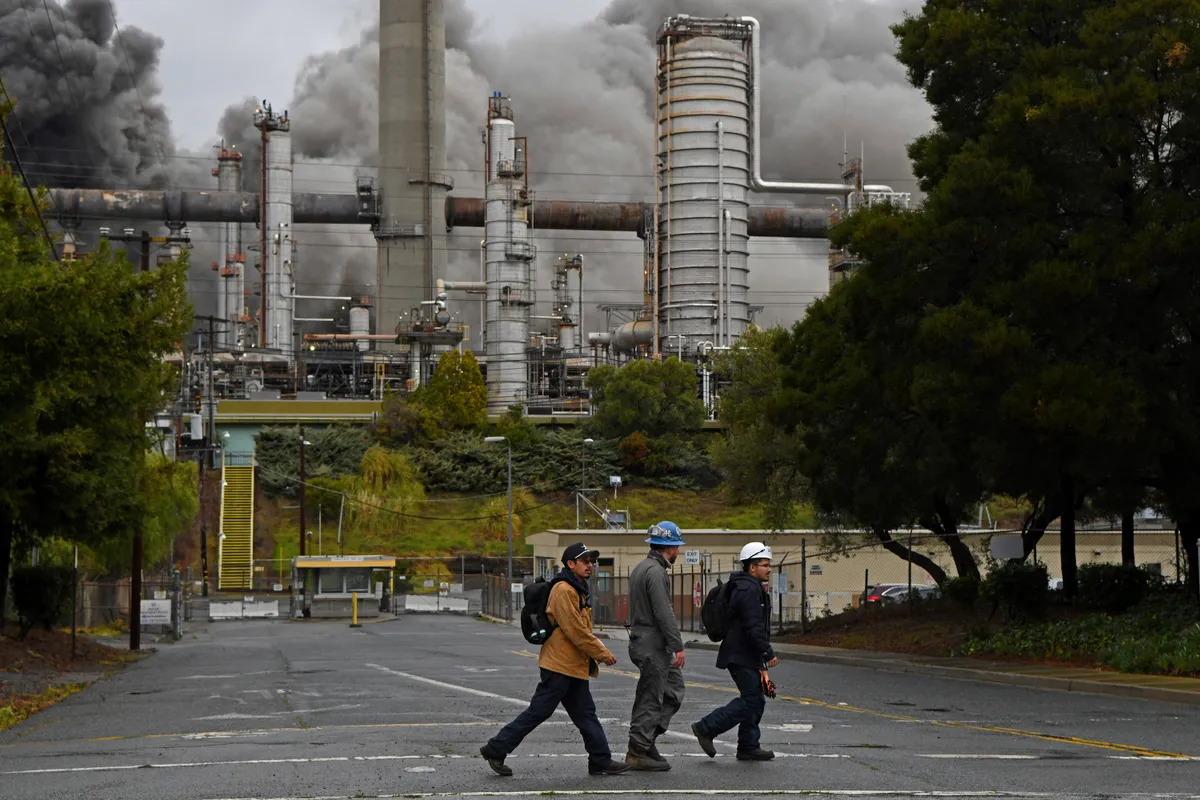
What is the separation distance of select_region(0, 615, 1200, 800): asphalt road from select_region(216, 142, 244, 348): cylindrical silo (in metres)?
84.8

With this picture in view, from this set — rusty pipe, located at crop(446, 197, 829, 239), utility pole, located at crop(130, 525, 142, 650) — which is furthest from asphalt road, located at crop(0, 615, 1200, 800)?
rusty pipe, located at crop(446, 197, 829, 239)

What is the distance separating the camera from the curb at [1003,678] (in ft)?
65.0

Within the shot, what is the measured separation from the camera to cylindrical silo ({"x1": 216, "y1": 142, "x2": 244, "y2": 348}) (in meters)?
109

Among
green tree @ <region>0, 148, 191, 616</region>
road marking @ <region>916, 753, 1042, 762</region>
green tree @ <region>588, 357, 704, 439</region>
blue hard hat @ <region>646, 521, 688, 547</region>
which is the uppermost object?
green tree @ <region>588, 357, 704, 439</region>

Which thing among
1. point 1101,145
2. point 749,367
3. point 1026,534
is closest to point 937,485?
point 1026,534

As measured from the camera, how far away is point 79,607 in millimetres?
46375

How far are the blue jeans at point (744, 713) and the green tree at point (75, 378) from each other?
42.5 feet

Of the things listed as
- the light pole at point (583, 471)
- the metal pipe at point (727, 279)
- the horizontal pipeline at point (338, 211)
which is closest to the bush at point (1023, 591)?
Answer: the light pole at point (583, 471)

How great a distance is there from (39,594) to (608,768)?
26585 millimetres

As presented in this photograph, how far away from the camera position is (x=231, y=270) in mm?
Answer: 108562

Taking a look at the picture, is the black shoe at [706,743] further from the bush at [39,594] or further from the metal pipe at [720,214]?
the metal pipe at [720,214]

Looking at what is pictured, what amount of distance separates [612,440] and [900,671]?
70054 millimetres

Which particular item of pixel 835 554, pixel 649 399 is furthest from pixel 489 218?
pixel 835 554

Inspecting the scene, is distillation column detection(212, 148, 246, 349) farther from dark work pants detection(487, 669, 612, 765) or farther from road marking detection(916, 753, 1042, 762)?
dark work pants detection(487, 669, 612, 765)
